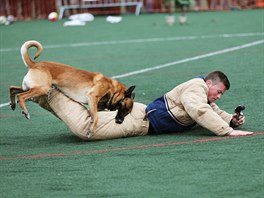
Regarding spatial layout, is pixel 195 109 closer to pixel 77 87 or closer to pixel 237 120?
pixel 237 120

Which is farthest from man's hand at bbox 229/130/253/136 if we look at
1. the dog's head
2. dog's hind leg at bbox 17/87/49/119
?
dog's hind leg at bbox 17/87/49/119

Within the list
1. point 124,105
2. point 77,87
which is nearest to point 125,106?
point 124,105

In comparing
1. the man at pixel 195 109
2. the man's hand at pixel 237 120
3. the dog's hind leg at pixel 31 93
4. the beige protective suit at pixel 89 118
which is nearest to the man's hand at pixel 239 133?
the man at pixel 195 109

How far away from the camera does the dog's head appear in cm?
849

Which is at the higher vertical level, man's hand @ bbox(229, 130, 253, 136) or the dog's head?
the dog's head

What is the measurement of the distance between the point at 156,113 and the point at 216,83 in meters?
0.68

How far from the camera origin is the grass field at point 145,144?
6418 mm

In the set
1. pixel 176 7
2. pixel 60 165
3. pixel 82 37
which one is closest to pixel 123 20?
pixel 176 7

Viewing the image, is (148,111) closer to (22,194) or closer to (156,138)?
(156,138)

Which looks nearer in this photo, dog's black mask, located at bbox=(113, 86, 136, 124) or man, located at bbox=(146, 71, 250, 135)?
man, located at bbox=(146, 71, 250, 135)

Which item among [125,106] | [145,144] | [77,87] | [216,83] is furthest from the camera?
[77,87]

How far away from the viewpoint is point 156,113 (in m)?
8.46

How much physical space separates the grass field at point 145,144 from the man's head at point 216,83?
0.43m

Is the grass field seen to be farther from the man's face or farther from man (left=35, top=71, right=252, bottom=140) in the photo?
the man's face
